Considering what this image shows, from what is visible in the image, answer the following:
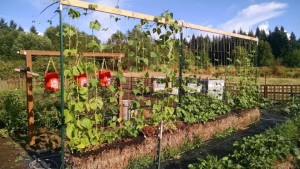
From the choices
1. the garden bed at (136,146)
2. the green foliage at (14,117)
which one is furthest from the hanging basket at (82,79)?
the green foliage at (14,117)

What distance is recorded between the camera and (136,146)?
493 centimetres

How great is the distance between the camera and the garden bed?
422cm


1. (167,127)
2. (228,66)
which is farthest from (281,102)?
(167,127)

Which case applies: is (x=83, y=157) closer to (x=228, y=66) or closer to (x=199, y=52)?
(x=199, y=52)

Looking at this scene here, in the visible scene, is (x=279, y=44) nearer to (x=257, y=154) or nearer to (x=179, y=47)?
(x=179, y=47)

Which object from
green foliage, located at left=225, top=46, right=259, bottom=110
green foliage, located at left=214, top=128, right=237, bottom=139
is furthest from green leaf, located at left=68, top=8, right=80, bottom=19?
green foliage, located at left=225, top=46, right=259, bottom=110

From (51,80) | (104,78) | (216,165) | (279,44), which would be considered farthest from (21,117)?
(279,44)

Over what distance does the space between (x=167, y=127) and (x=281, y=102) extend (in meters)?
9.31

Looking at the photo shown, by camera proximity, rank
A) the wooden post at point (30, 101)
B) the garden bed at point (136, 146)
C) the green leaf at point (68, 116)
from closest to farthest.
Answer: the green leaf at point (68, 116) → the garden bed at point (136, 146) → the wooden post at point (30, 101)

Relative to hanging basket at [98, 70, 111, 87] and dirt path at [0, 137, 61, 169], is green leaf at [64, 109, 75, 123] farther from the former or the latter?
dirt path at [0, 137, 61, 169]

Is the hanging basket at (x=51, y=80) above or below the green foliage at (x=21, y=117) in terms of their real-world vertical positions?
above

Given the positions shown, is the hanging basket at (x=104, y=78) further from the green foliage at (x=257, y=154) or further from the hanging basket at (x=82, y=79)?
the green foliage at (x=257, y=154)

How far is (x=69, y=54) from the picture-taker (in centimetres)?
430

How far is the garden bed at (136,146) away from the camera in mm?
4219
